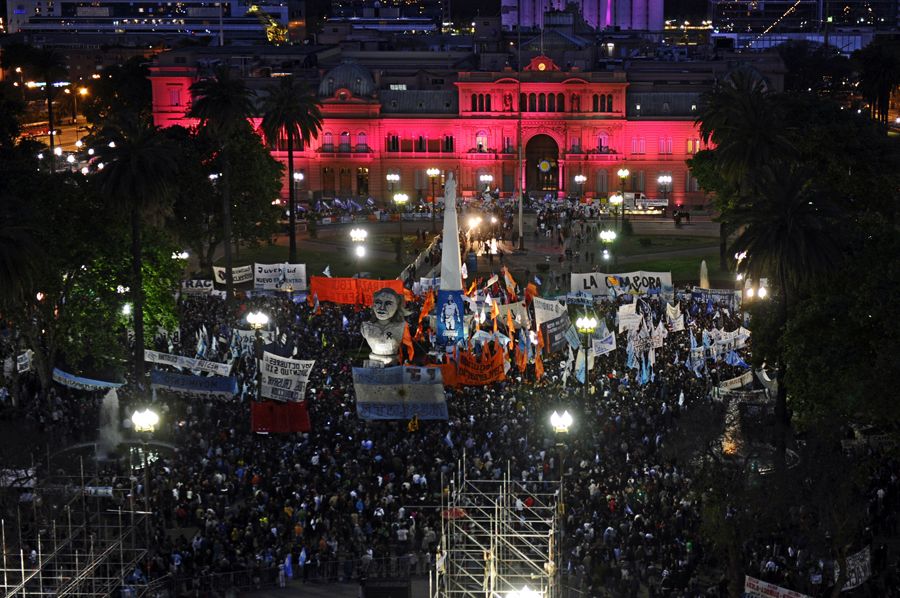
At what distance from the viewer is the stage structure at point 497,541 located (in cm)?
4162

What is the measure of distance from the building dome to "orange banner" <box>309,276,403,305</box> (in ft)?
203

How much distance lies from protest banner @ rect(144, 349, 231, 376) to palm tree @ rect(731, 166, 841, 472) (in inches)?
814

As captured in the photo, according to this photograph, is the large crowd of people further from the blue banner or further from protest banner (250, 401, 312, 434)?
the blue banner

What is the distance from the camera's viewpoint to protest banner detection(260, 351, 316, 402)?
57781 mm

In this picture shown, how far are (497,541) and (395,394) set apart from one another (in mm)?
15175

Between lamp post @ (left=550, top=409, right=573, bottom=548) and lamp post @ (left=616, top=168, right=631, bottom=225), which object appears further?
lamp post @ (left=616, top=168, right=631, bottom=225)

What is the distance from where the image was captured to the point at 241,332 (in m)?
66.1

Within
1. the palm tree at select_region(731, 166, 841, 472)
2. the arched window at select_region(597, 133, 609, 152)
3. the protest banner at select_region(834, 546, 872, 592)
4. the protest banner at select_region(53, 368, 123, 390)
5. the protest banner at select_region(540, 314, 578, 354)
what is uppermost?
the palm tree at select_region(731, 166, 841, 472)

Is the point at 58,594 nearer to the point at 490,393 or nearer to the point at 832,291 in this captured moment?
the point at 490,393

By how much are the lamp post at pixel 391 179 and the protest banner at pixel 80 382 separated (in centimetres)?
6893

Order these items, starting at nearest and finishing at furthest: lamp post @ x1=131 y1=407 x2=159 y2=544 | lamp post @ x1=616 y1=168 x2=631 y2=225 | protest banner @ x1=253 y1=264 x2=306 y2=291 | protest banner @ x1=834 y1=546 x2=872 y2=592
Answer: protest banner @ x1=834 y1=546 x2=872 y2=592
lamp post @ x1=131 y1=407 x2=159 y2=544
protest banner @ x1=253 y1=264 x2=306 y2=291
lamp post @ x1=616 y1=168 x2=631 y2=225

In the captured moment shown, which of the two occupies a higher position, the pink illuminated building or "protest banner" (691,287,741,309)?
the pink illuminated building

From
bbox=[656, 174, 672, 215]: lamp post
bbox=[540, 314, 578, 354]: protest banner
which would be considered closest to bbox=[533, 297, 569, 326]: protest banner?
bbox=[540, 314, 578, 354]: protest banner

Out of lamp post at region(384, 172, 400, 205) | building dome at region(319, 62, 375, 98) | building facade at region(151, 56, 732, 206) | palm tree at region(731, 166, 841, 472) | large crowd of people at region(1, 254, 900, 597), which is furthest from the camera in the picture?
building dome at region(319, 62, 375, 98)
